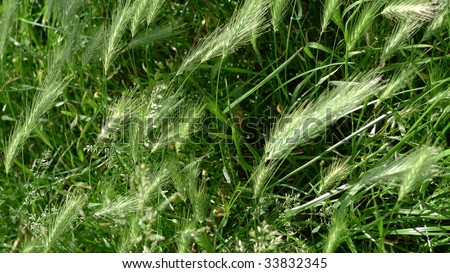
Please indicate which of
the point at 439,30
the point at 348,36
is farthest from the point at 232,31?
the point at 439,30

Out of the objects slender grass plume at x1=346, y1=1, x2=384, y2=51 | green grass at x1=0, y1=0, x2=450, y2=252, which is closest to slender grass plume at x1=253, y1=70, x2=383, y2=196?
green grass at x1=0, y1=0, x2=450, y2=252

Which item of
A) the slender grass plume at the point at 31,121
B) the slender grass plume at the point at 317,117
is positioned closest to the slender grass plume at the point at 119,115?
the slender grass plume at the point at 31,121

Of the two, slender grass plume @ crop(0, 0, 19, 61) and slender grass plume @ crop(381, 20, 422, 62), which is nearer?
slender grass plume @ crop(381, 20, 422, 62)

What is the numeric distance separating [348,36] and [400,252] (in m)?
0.49

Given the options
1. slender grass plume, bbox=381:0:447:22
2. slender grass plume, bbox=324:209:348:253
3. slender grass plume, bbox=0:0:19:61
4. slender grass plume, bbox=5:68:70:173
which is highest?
slender grass plume, bbox=381:0:447:22

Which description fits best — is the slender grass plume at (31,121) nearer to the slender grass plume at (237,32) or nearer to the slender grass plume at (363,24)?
the slender grass plume at (237,32)

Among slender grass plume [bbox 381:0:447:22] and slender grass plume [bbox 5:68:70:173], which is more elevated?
slender grass plume [bbox 381:0:447:22]

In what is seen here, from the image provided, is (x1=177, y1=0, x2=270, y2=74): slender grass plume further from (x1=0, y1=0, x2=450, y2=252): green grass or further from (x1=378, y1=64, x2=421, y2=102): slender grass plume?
(x1=378, y1=64, x2=421, y2=102): slender grass plume

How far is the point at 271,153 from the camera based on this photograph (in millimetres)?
A: 1270

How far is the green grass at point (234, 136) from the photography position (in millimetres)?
1346

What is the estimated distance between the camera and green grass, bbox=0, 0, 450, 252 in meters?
1.35

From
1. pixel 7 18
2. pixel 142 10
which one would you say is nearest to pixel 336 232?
pixel 142 10

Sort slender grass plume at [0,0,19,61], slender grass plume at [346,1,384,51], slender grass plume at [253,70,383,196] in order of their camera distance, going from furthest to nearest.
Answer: slender grass plume at [0,0,19,61] < slender grass plume at [346,1,384,51] < slender grass plume at [253,70,383,196]

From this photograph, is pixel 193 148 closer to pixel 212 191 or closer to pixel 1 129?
pixel 212 191
